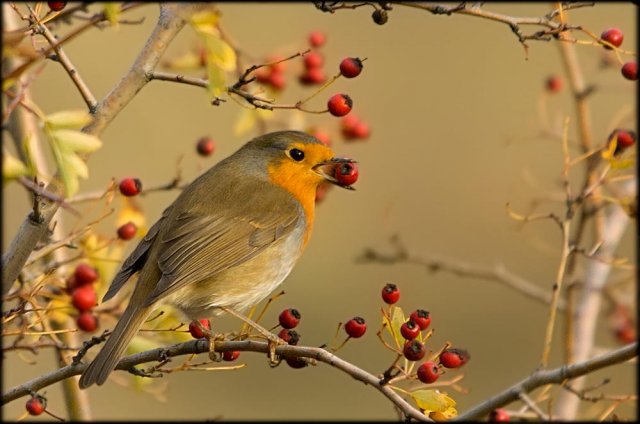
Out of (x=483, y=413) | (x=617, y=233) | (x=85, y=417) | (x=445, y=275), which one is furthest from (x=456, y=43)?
(x=483, y=413)

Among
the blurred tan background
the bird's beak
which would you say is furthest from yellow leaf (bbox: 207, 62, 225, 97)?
the blurred tan background

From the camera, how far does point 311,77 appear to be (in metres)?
4.18

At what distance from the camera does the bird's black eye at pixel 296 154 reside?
3.81 metres

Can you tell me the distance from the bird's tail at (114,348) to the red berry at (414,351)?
81 centimetres

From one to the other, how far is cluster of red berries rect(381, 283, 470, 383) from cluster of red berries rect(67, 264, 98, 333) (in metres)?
0.95

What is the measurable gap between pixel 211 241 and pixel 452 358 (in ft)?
4.66

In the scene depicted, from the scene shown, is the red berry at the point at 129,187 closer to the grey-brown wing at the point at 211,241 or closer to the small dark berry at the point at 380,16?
the grey-brown wing at the point at 211,241

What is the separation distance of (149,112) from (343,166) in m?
8.80

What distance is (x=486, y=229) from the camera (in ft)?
36.6

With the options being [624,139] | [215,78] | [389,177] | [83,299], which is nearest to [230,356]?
[83,299]

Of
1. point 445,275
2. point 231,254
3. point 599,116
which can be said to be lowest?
point 231,254

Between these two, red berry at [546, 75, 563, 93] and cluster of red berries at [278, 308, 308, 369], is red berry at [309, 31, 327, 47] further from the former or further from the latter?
cluster of red berries at [278, 308, 308, 369]

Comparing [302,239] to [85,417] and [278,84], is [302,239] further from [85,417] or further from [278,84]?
[85,417]

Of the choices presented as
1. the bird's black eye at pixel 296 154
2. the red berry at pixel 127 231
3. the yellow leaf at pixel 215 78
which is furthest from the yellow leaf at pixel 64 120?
the bird's black eye at pixel 296 154
